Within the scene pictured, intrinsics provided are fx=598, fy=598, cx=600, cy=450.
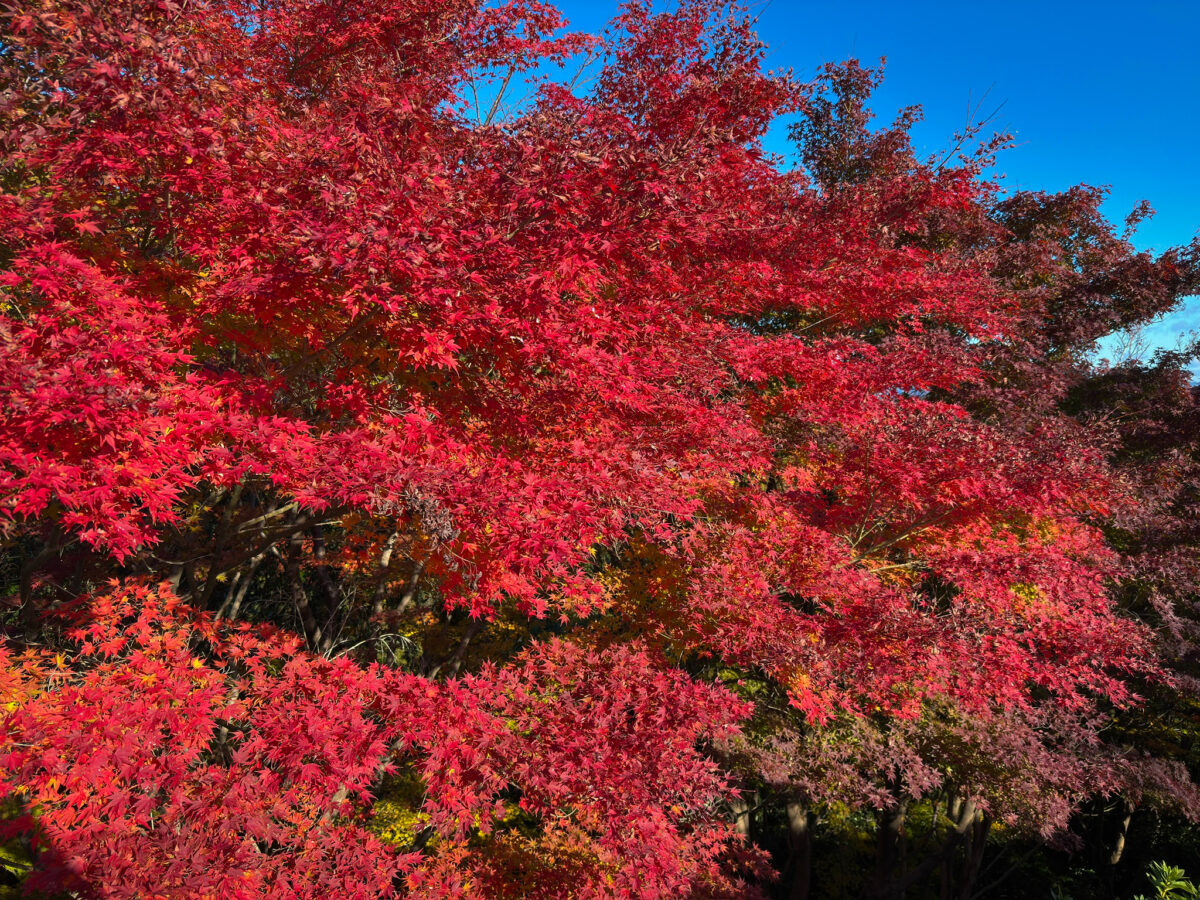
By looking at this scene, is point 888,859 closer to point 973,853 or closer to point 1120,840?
point 973,853

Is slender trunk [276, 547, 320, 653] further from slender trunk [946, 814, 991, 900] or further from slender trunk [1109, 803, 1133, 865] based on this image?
slender trunk [1109, 803, 1133, 865]

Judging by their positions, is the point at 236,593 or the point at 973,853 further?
the point at 973,853

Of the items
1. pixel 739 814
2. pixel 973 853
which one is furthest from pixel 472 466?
pixel 973 853

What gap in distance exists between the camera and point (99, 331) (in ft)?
12.3

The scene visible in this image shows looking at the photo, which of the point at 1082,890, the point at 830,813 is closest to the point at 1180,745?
the point at 1082,890

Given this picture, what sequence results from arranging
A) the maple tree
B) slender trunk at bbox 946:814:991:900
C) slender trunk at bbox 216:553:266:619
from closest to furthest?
the maple tree → slender trunk at bbox 216:553:266:619 → slender trunk at bbox 946:814:991:900

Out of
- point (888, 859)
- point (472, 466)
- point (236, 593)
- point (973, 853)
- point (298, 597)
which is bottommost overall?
point (888, 859)

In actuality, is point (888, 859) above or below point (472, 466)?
below

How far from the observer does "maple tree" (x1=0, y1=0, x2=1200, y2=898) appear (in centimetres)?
404

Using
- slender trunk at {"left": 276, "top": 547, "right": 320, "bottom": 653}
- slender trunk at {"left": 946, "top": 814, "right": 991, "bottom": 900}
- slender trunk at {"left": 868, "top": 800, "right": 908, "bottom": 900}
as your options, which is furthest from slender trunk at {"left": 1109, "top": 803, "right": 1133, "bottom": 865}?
slender trunk at {"left": 276, "top": 547, "right": 320, "bottom": 653}

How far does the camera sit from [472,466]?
203 inches

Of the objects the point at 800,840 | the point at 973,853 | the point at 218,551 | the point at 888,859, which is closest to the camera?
the point at 218,551

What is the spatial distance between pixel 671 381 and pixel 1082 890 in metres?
16.2

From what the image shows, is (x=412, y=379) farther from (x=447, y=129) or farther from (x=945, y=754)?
(x=945, y=754)
